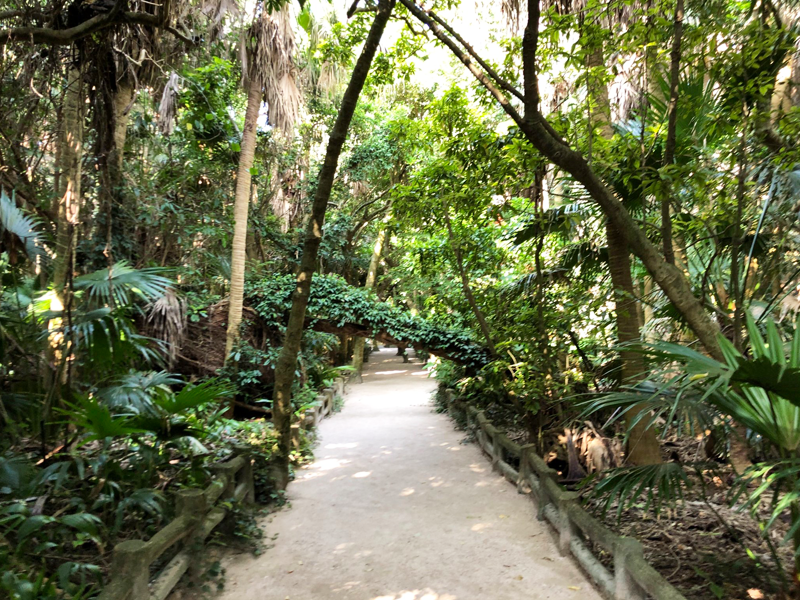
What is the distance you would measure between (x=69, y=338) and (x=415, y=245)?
683cm

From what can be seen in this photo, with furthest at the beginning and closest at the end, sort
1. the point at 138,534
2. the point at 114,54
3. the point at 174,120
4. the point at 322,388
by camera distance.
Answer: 1. the point at 322,388
2. the point at 174,120
3. the point at 114,54
4. the point at 138,534

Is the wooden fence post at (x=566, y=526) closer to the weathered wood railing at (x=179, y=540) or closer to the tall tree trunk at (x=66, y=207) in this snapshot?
the weathered wood railing at (x=179, y=540)

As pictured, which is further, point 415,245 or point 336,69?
point 336,69

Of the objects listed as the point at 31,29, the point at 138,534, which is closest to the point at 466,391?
the point at 138,534

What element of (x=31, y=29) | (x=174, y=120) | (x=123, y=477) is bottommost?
(x=123, y=477)

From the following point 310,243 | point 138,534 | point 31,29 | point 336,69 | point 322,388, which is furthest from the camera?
point 322,388

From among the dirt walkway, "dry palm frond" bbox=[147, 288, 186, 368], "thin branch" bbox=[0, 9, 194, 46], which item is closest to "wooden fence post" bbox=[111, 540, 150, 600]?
the dirt walkway

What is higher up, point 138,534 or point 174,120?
point 174,120

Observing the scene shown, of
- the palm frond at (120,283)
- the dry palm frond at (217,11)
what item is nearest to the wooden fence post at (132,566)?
the palm frond at (120,283)

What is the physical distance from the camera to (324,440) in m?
10.3

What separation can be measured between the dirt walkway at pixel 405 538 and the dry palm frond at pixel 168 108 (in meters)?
6.57

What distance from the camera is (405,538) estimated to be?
5.40 metres

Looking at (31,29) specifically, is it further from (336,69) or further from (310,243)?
(336,69)

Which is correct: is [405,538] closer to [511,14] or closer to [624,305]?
[624,305]
